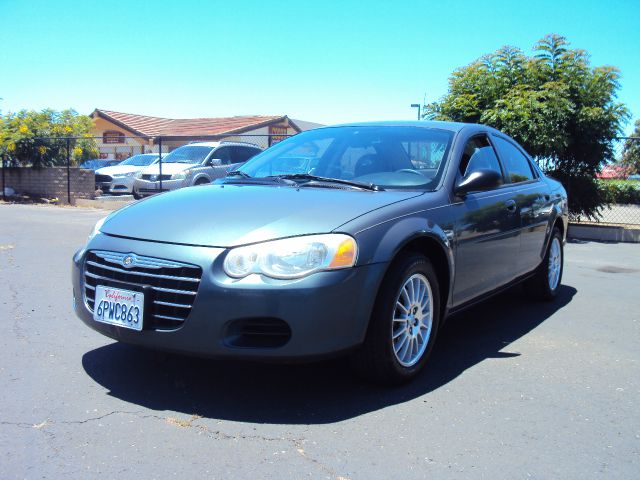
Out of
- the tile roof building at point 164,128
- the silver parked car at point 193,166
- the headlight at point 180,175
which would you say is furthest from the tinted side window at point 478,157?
the tile roof building at point 164,128

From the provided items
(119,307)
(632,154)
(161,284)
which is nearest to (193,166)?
(632,154)

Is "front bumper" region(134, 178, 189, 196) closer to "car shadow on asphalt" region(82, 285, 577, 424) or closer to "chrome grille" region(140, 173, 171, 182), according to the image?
"chrome grille" region(140, 173, 171, 182)

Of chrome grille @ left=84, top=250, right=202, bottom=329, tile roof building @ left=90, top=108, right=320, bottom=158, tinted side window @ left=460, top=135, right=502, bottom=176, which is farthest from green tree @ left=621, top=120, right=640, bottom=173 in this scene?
tile roof building @ left=90, top=108, right=320, bottom=158

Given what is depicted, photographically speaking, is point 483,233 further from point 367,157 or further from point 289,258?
point 289,258

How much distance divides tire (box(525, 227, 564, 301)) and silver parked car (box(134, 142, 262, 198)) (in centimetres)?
1051

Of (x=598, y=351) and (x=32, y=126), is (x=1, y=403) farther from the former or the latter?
(x=32, y=126)

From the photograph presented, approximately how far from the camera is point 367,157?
4496mm

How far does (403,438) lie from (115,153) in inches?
1582

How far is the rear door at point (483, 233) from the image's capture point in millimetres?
4199

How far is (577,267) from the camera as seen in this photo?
8.46m

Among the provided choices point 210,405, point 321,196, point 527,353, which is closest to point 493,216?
point 527,353

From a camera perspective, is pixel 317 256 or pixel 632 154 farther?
pixel 632 154

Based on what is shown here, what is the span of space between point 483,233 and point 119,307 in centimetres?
248

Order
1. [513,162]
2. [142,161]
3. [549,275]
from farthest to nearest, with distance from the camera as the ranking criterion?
1. [142,161]
2. [549,275]
3. [513,162]
